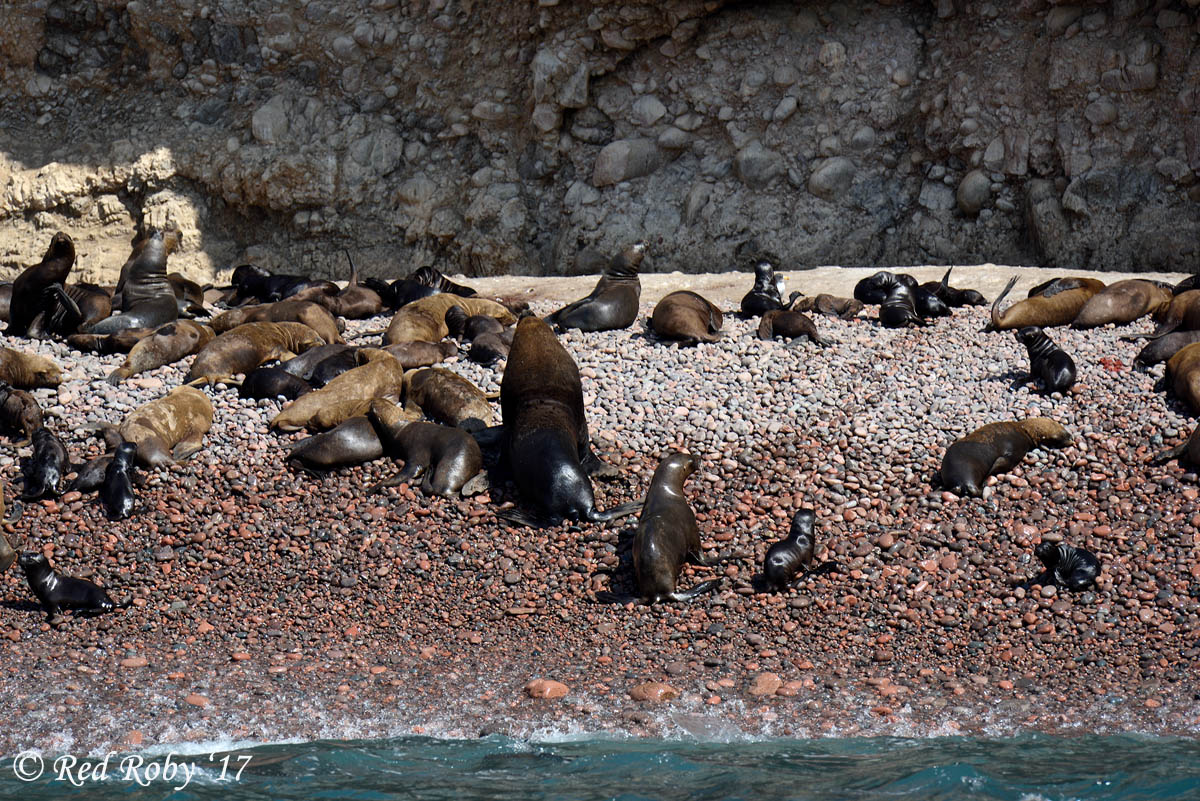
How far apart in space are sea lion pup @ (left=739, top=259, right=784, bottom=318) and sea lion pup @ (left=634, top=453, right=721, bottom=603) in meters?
3.94

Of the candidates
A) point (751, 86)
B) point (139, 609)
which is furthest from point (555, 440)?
point (751, 86)

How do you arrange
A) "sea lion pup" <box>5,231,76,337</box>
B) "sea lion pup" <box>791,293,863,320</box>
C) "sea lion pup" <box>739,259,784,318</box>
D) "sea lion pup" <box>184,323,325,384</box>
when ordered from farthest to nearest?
"sea lion pup" <box>791,293,863,320</box> < "sea lion pup" <box>739,259,784,318</box> < "sea lion pup" <box>5,231,76,337</box> < "sea lion pup" <box>184,323,325,384</box>

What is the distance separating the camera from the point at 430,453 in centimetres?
776

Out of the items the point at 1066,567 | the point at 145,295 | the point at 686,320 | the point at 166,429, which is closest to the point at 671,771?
the point at 1066,567

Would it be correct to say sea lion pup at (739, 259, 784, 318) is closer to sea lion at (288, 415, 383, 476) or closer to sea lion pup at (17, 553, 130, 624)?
sea lion at (288, 415, 383, 476)

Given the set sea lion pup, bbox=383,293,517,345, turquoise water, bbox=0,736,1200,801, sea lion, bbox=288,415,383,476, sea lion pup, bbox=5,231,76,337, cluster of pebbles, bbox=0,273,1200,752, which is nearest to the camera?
turquoise water, bbox=0,736,1200,801

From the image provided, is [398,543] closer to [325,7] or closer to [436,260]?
[436,260]

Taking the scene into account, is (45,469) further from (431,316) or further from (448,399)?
(431,316)

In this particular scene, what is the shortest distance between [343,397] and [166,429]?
1.19 meters

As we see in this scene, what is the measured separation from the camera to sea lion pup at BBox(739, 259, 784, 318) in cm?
1082

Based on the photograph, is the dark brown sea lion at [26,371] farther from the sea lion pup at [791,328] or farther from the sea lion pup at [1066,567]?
the sea lion pup at [1066,567]

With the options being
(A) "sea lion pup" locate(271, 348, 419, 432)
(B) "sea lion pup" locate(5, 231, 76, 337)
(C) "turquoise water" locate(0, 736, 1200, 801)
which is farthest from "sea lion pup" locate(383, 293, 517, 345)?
(C) "turquoise water" locate(0, 736, 1200, 801)

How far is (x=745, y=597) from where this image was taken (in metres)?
6.64

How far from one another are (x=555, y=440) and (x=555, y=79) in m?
8.98
